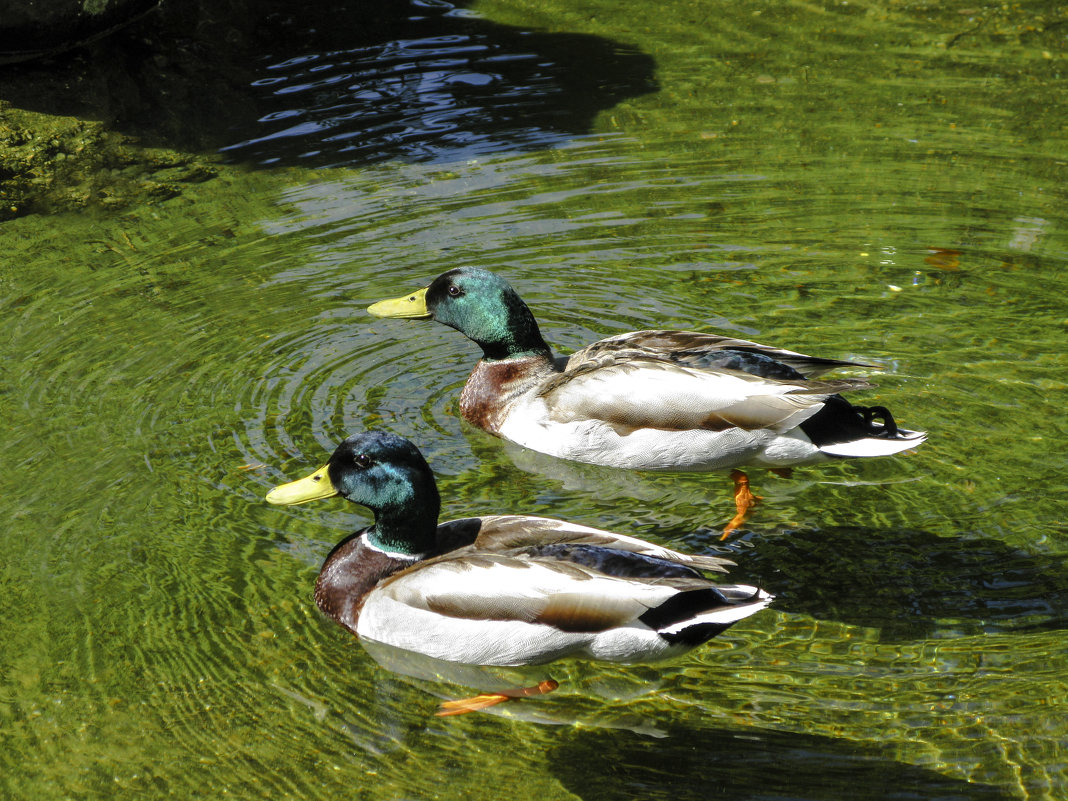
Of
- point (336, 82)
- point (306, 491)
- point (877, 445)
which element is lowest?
point (877, 445)

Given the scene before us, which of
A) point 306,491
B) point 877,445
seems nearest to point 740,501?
point 877,445

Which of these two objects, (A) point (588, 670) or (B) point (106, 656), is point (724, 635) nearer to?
(A) point (588, 670)

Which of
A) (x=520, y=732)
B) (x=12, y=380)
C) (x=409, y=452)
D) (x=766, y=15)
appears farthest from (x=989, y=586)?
(x=766, y=15)

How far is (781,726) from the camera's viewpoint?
4.20 meters

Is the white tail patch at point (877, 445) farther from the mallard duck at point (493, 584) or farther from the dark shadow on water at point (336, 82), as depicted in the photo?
the dark shadow on water at point (336, 82)

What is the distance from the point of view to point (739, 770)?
404 cm

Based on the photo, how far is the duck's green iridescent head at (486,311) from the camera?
651cm

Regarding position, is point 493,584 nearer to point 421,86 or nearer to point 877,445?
point 877,445

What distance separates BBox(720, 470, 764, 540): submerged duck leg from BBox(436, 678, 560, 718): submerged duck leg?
1.26 meters

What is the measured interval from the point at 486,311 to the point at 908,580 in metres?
2.73

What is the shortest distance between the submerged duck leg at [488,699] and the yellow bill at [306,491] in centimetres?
105

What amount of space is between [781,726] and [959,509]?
171 centimetres

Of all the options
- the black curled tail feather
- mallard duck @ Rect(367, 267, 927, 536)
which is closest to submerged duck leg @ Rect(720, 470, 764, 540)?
mallard duck @ Rect(367, 267, 927, 536)

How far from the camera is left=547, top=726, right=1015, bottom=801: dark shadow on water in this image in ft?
12.9
